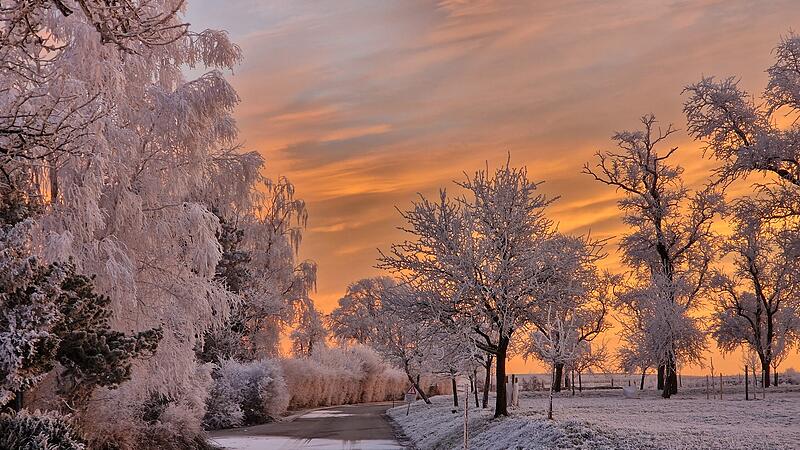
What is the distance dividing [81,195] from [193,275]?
15.1 feet

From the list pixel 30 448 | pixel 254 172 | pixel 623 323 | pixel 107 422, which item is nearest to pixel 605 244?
pixel 254 172

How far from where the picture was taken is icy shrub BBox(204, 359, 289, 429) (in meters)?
35.3

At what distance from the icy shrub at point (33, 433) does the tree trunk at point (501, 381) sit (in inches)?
538

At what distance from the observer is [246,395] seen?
38156 millimetres

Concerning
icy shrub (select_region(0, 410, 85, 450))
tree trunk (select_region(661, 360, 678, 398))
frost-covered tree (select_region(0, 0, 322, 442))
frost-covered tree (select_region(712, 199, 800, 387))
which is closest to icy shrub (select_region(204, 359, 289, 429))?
frost-covered tree (select_region(0, 0, 322, 442))

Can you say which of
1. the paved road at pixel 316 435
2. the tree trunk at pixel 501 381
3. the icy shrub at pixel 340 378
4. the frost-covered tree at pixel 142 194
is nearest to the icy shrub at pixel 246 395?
the paved road at pixel 316 435

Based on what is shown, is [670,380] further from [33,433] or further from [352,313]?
[352,313]

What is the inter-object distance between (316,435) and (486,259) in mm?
10209

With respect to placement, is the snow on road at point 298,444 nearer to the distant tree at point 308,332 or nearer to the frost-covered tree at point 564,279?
the frost-covered tree at point 564,279

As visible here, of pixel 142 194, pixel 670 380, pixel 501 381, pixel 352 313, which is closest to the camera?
pixel 142 194

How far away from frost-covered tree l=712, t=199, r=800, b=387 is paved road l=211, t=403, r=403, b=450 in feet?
72.8

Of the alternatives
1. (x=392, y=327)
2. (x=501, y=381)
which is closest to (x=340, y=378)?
(x=392, y=327)

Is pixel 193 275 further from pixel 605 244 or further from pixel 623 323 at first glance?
pixel 623 323

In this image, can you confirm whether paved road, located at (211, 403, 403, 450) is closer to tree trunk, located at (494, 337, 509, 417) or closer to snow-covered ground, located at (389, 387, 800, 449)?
snow-covered ground, located at (389, 387, 800, 449)
